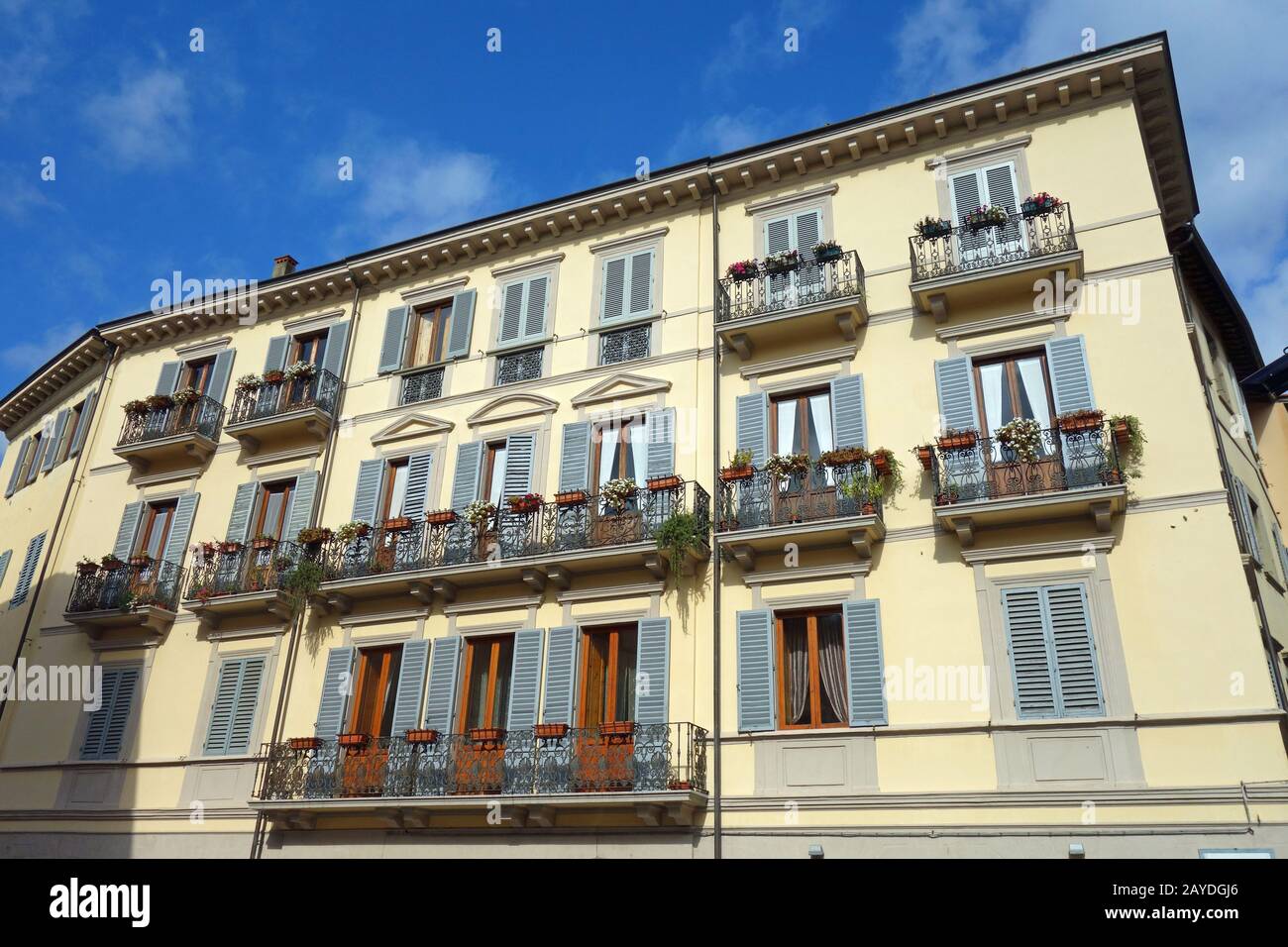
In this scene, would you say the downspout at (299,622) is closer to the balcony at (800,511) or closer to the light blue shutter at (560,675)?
the light blue shutter at (560,675)

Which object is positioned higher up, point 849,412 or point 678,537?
point 849,412

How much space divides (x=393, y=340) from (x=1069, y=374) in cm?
1357

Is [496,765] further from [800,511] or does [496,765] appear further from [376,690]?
[800,511]

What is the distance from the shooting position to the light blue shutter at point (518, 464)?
1789cm

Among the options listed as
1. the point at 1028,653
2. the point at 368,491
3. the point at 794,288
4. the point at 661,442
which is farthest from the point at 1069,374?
the point at 368,491

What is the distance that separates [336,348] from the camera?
70.8 ft

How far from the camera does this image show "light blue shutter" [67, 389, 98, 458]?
2453 centimetres

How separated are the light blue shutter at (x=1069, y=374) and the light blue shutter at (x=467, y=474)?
33.4 feet

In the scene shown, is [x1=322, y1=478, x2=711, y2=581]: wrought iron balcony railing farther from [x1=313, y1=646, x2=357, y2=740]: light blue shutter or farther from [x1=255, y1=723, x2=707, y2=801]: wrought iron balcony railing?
[x1=255, y1=723, x2=707, y2=801]: wrought iron balcony railing

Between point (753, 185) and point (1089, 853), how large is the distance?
1283 cm

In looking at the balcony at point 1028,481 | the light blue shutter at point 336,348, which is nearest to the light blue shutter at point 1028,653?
the balcony at point 1028,481

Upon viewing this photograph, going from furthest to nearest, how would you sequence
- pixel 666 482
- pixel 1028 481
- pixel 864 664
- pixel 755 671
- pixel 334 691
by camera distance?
pixel 334 691, pixel 666 482, pixel 755 671, pixel 864 664, pixel 1028 481

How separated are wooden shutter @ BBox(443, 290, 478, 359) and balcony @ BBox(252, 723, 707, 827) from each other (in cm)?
807

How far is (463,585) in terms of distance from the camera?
17219mm
